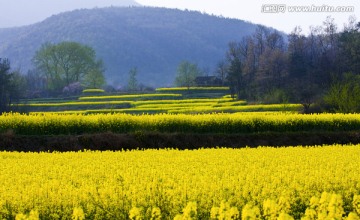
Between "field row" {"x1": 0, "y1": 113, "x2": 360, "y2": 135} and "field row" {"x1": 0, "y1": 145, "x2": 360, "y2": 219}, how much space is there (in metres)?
9.87

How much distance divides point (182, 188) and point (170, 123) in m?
16.4

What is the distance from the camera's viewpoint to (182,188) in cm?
980

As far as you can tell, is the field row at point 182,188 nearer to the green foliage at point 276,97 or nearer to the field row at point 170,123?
the field row at point 170,123

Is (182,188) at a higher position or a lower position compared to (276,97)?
higher

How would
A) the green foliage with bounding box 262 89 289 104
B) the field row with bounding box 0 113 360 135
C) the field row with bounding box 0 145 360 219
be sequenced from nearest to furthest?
the field row with bounding box 0 145 360 219, the field row with bounding box 0 113 360 135, the green foliage with bounding box 262 89 289 104

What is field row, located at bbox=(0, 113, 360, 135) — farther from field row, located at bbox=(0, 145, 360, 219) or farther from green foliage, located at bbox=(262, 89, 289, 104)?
green foliage, located at bbox=(262, 89, 289, 104)

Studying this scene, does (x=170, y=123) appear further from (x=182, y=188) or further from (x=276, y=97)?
(x=276, y=97)

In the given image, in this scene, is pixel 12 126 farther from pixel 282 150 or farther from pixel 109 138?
pixel 282 150

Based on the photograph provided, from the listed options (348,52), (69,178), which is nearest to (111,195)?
(69,178)

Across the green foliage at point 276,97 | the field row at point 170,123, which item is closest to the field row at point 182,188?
the field row at point 170,123

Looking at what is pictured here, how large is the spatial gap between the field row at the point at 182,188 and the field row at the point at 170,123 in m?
9.87

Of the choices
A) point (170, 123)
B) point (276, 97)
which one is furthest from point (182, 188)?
point (276, 97)

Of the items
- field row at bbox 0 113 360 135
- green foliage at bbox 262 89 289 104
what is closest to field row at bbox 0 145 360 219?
field row at bbox 0 113 360 135

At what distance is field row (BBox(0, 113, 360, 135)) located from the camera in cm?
2478
